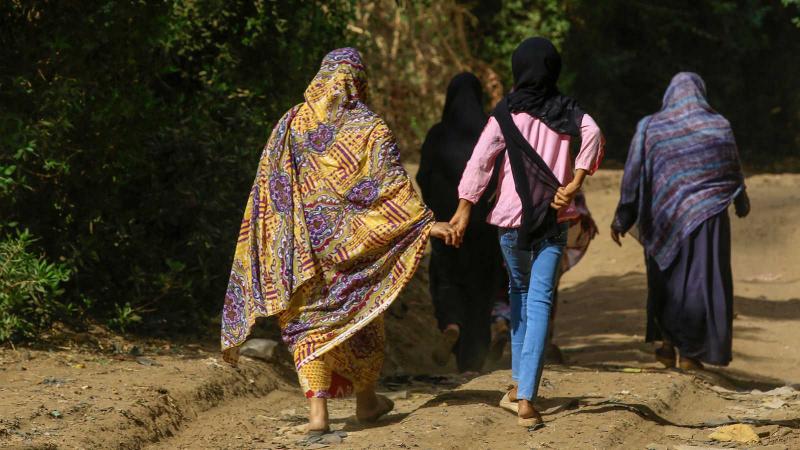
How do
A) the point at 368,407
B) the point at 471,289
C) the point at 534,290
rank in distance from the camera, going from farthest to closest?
the point at 471,289
the point at 368,407
the point at 534,290

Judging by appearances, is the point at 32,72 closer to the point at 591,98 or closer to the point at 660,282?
the point at 660,282

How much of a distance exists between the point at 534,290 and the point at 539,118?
0.79 metres

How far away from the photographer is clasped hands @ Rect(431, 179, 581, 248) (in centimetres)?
588

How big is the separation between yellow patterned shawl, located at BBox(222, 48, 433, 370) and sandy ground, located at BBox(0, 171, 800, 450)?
59cm

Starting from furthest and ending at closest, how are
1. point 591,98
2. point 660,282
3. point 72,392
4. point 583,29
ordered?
point 591,98
point 583,29
point 660,282
point 72,392

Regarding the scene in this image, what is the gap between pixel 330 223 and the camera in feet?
19.8

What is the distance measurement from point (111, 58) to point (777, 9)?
17.3 metres

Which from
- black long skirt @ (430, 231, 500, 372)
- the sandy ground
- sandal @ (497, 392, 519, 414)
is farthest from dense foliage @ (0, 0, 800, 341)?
sandal @ (497, 392, 519, 414)

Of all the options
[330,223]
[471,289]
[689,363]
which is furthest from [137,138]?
[689,363]

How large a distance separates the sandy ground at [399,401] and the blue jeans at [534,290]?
28cm

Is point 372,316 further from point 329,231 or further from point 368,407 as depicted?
point 368,407

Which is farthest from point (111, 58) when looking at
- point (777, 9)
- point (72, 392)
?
point (777, 9)

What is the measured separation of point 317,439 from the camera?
5.99 metres

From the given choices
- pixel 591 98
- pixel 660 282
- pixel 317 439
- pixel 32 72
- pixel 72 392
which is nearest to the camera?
pixel 317 439
